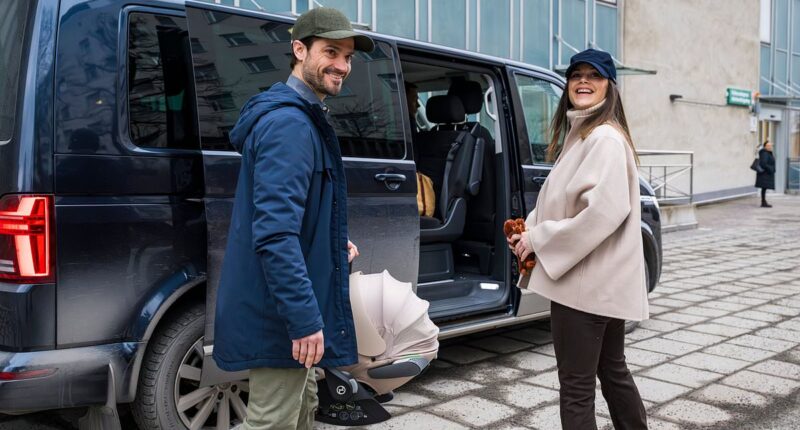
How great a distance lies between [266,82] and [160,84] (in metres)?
0.51

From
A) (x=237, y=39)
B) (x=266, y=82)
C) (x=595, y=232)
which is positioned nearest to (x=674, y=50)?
(x=266, y=82)

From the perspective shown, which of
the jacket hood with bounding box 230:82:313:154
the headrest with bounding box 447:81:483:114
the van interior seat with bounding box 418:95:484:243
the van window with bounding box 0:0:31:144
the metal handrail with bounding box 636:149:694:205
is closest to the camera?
the jacket hood with bounding box 230:82:313:154

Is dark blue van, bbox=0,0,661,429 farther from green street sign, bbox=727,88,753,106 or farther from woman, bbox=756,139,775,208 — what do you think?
green street sign, bbox=727,88,753,106

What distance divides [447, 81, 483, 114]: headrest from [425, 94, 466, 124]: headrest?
49mm

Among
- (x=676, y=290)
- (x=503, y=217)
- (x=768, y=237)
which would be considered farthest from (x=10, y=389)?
(x=768, y=237)

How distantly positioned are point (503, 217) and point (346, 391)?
9.42ft

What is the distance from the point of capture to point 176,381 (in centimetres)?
336

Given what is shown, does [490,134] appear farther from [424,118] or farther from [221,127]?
[221,127]

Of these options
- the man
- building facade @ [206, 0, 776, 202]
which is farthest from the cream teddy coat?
building facade @ [206, 0, 776, 202]

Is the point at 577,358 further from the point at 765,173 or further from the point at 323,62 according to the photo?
the point at 765,173

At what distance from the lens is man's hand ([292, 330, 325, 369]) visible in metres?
2.21

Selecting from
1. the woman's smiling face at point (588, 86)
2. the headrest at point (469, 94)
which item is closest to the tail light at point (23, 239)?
the woman's smiling face at point (588, 86)

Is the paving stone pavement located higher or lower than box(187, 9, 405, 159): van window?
lower

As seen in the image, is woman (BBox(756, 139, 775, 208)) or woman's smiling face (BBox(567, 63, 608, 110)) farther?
woman (BBox(756, 139, 775, 208))
